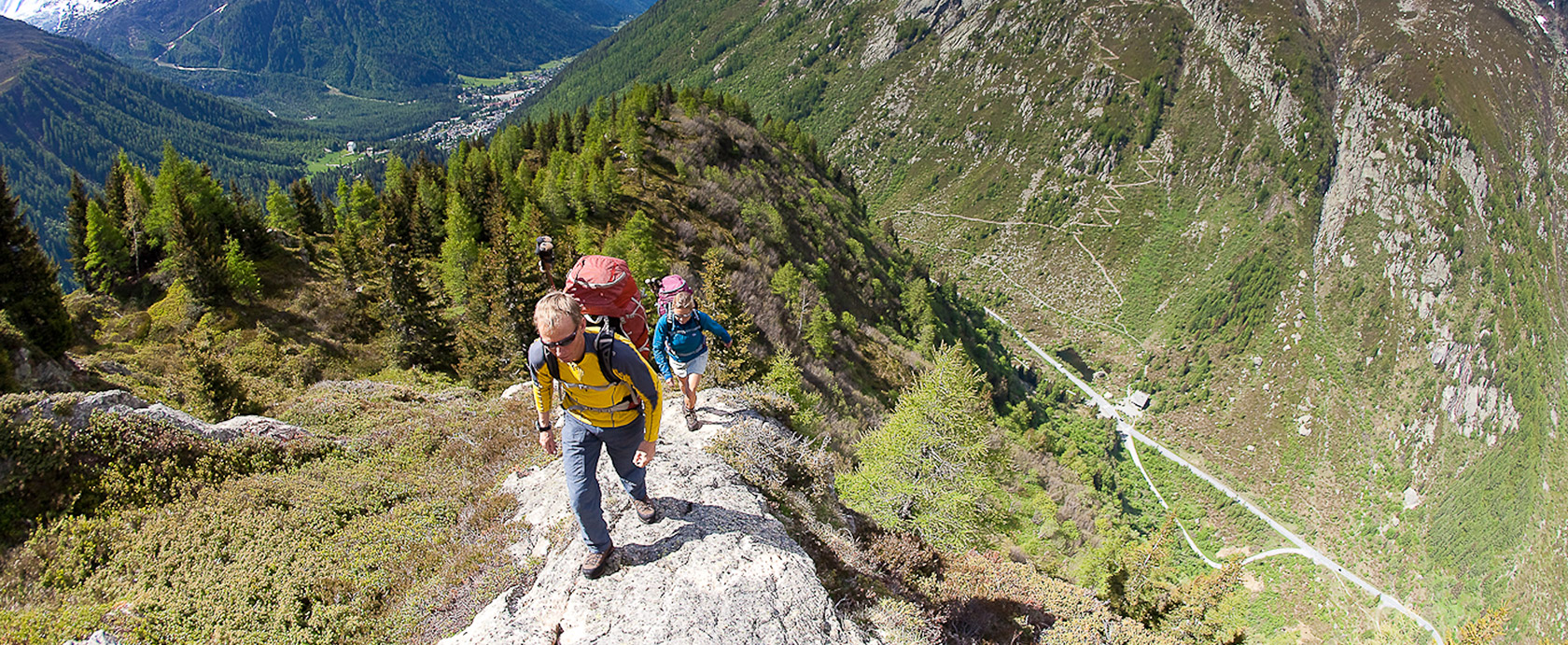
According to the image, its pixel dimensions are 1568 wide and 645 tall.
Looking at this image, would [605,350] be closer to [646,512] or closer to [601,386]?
[601,386]

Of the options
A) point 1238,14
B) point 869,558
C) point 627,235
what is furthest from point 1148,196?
point 869,558

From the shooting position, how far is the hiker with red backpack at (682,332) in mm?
9586

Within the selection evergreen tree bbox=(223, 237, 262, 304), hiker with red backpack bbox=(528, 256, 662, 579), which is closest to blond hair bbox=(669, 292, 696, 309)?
hiker with red backpack bbox=(528, 256, 662, 579)

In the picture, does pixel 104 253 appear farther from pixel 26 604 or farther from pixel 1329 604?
pixel 1329 604

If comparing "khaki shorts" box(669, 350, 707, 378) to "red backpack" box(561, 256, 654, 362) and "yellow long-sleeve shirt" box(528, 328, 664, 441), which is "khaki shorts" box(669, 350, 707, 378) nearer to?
"red backpack" box(561, 256, 654, 362)

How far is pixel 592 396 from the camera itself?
6.28 m

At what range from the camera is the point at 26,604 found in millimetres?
7395

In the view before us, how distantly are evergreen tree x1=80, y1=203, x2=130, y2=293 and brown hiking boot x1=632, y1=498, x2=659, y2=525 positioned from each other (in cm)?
5047

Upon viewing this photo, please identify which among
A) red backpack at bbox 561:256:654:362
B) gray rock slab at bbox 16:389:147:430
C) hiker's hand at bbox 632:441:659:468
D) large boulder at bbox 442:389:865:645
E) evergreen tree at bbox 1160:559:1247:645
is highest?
red backpack at bbox 561:256:654:362

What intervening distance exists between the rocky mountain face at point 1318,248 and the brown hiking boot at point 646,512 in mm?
127176

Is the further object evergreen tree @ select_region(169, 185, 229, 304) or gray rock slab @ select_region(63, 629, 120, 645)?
evergreen tree @ select_region(169, 185, 229, 304)

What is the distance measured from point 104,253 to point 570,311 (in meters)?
52.9

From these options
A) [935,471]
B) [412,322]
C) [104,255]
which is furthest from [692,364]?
[104,255]

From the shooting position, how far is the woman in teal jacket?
9688 millimetres
